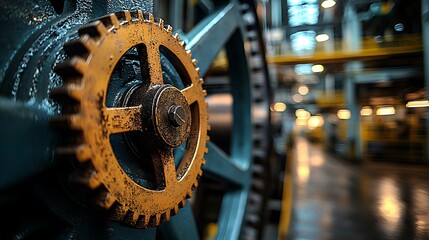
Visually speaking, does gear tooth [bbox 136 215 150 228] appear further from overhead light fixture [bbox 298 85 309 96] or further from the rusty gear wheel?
overhead light fixture [bbox 298 85 309 96]

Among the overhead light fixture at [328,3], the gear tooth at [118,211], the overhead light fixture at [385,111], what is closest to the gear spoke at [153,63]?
the gear tooth at [118,211]

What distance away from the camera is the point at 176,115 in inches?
21.1

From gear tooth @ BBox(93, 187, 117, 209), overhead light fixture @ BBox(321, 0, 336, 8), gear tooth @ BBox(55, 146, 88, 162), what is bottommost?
gear tooth @ BBox(93, 187, 117, 209)

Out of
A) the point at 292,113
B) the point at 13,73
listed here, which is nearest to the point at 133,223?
the point at 13,73

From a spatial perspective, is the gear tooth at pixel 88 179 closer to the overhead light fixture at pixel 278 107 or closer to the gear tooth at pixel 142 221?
the gear tooth at pixel 142 221

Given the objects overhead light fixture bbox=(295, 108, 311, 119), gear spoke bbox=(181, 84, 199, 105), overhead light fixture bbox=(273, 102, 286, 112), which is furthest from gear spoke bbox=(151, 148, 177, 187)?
overhead light fixture bbox=(295, 108, 311, 119)

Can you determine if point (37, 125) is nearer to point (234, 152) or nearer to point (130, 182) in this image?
point (130, 182)

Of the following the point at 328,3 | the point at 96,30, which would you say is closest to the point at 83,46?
the point at 96,30

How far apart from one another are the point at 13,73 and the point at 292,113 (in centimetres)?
1912

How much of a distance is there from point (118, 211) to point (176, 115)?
18cm

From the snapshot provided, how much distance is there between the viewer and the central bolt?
530 millimetres

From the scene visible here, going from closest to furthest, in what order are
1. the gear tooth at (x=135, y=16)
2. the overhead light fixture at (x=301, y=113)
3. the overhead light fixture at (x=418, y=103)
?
1. the gear tooth at (x=135, y=16)
2. the overhead light fixture at (x=418, y=103)
3. the overhead light fixture at (x=301, y=113)

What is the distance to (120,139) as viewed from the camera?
55 centimetres

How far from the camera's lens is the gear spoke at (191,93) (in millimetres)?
619
